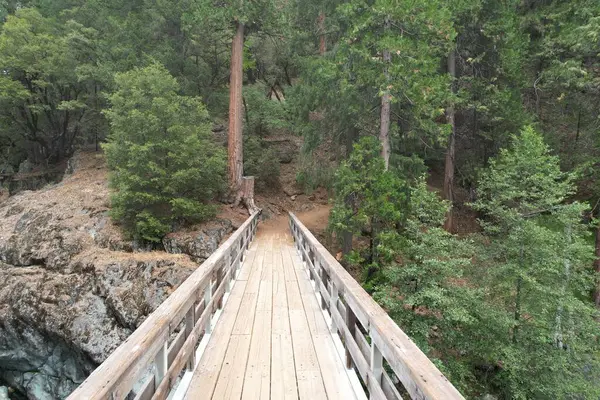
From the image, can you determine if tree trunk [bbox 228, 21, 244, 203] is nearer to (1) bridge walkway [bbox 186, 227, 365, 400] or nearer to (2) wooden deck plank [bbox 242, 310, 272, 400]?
(1) bridge walkway [bbox 186, 227, 365, 400]

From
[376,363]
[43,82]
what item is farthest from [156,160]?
[376,363]

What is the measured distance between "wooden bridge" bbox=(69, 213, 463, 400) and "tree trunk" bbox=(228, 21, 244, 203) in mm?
9493

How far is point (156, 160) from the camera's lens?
1198 centimetres

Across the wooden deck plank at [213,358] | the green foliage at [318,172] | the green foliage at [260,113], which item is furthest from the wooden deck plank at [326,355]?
the green foliage at [260,113]

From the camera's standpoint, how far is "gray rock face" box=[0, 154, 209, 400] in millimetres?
8906

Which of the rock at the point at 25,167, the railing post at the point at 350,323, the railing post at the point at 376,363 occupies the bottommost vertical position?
the railing post at the point at 350,323

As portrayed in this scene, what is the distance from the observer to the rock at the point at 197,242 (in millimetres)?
11312

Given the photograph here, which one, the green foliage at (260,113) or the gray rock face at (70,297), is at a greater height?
the green foliage at (260,113)

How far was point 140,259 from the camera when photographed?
1034cm

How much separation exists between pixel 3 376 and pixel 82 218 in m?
5.25

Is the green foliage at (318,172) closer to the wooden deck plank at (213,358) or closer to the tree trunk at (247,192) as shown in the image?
the tree trunk at (247,192)

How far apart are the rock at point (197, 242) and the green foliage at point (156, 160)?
1.50ft

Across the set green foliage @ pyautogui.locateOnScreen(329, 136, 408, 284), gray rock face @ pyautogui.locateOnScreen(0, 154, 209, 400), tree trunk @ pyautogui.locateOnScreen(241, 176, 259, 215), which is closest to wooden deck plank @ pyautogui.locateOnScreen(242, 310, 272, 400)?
green foliage @ pyautogui.locateOnScreen(329, 136, 408, 284)

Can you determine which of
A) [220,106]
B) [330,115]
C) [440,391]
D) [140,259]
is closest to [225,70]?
[220,106]
